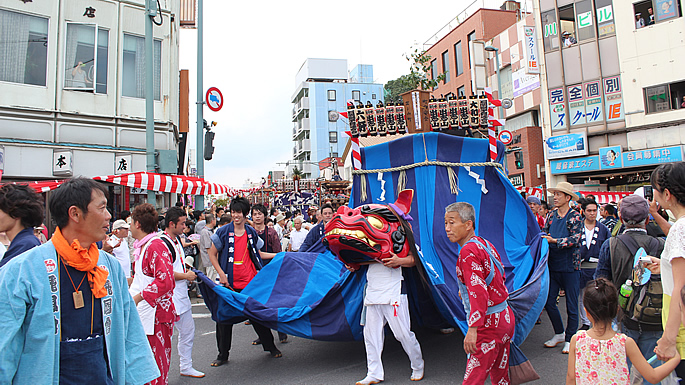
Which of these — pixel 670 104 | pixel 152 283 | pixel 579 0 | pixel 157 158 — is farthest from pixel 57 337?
pixel 579 0

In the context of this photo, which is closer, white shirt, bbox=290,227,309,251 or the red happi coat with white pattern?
the red happi coat with white pattern

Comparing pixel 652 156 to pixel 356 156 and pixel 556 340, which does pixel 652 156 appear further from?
pixel 356 156

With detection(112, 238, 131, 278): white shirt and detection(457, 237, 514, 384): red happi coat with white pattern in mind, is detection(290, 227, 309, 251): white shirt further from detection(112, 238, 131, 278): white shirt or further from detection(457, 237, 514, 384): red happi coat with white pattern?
detection(457, 237, 514, 384): red happi coat with white pattern

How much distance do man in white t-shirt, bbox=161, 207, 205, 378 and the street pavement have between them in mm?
201

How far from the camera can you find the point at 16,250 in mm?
2736

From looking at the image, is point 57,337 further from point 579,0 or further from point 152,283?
point 579,0

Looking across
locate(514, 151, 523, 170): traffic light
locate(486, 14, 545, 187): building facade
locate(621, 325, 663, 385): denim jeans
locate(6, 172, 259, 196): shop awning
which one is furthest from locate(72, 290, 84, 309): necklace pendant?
locate(514, 151, 523, 170): traffic light

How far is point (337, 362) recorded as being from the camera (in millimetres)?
5086

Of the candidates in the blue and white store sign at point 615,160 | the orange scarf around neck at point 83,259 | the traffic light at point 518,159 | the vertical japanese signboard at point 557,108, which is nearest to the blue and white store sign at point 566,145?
the blue and white store sign at point 615,160

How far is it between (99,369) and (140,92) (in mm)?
13329

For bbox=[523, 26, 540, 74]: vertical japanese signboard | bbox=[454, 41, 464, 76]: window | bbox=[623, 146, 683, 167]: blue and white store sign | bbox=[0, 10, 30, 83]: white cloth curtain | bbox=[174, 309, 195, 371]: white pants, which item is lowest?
bbox=[174, 309, 195, 371]: white pants

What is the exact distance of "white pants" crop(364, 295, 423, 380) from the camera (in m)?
4.40

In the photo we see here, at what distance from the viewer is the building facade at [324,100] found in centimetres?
4572

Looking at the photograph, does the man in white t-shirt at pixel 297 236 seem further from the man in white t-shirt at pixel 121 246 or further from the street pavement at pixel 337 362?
the man in white t-shirt at pixel 121 246
